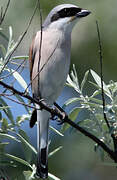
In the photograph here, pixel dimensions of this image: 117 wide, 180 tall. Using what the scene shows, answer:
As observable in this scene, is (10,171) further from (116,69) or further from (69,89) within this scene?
(116,69)

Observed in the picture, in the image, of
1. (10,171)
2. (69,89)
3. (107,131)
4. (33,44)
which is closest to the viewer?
(107,131)

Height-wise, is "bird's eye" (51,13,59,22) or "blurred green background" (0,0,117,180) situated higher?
"bird's eye" (51,13,59,22)

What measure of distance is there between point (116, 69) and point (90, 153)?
0.96 metres

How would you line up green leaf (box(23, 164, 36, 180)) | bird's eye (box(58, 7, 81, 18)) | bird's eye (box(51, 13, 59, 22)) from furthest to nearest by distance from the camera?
1. bird's eye (box(51, 13, 59, 22))
2. bird's eye (box(58, 7, 81, 18))
3. green leaf (box(23, 164, 36, 180))

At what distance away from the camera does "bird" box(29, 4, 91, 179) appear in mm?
3420

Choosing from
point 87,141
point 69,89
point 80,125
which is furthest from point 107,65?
point 80,125

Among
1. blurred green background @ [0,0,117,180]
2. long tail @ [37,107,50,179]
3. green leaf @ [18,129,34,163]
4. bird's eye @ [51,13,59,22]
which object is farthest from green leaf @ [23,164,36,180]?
blurred green background @ [0,0,117,180]

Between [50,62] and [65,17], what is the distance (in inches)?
18.3

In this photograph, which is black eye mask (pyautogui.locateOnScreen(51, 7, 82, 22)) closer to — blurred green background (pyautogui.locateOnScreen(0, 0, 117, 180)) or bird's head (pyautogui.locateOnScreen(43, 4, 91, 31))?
bird's head (pyautogui.locateOnScreen(43, 4, 91, 31))

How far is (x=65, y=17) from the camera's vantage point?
3.73 metres

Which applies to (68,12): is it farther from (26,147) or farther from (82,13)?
(26,147)

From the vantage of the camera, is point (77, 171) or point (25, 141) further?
point (77, 171)

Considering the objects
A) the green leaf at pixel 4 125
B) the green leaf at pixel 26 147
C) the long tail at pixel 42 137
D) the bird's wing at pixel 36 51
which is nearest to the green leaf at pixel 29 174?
the green leaf at pixel 26 147

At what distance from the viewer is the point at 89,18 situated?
15.4 feet
